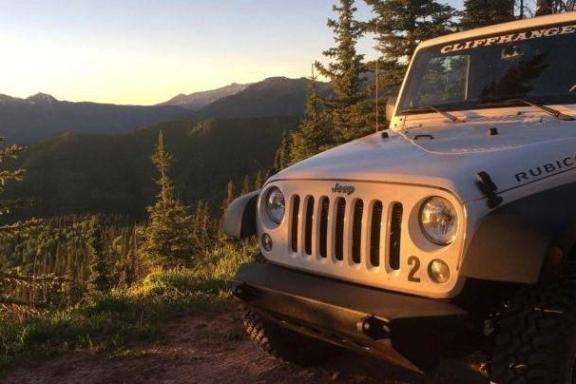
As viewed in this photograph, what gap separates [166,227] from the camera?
3991 cm

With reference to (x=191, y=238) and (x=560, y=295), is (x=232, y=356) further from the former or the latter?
(x=191, y=238)

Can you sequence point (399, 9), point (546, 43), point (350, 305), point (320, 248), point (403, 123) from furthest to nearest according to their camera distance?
point (399, 9)
point (403, 123)
point (546, 43)
point (320, 248)
point (350, 305)

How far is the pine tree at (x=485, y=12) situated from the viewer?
24681 millimetres

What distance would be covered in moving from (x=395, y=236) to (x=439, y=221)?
0.82ft

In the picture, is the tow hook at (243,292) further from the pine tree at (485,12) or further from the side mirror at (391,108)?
the pine tree at (485,12)

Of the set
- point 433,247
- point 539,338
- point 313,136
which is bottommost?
point 539,338

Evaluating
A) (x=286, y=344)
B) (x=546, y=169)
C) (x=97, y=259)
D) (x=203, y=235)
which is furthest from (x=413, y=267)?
(x=97, y=259)

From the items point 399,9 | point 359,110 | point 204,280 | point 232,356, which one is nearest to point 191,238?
point 359,110

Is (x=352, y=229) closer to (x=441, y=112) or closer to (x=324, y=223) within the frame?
(x=324, y=223)

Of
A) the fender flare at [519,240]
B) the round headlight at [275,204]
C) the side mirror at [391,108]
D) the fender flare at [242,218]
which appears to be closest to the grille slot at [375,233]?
the fender flare at [519,240]

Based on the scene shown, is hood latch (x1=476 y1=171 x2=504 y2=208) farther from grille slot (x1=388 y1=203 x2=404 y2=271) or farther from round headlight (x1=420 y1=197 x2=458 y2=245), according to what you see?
grille slot (x1=388 y1=203 x2=404 y2=271)

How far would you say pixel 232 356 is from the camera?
483 cm

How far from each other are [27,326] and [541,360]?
15.1ft

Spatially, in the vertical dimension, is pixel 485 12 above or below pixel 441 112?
above
